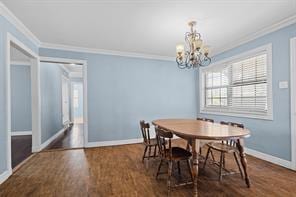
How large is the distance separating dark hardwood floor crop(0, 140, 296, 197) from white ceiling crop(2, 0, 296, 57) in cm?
248

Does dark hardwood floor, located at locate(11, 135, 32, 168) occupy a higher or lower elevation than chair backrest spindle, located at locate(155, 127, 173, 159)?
lower

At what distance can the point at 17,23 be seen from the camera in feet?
9.13

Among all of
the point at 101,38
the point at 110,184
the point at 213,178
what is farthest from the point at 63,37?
the point at 213,178

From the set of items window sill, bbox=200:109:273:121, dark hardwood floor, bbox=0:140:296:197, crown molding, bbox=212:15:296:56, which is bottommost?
dark hardwood floor, bbox=0:140:296:197

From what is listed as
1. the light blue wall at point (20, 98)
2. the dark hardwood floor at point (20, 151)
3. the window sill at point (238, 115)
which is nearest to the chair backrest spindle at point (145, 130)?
the window sill at point (238, 115)

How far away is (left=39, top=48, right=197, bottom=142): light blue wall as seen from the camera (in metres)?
4.32

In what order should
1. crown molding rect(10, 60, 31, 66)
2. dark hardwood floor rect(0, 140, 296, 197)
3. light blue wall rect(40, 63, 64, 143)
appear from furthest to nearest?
crown molding rect(10, 60, 31, 66) < light blue wall rect(40, 63, 64, 143) < dark hardwood floor rect(0, 140, 296, 197)

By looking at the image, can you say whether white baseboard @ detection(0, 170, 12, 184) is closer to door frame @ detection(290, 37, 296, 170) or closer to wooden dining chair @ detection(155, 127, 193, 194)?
wooden dining chair @ detection(155, 127, 193, 194)

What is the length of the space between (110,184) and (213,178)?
1496 mm

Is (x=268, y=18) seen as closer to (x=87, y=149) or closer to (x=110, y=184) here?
(x=110, y=184)

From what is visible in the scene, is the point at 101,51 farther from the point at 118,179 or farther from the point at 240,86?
→ the point at 240,86

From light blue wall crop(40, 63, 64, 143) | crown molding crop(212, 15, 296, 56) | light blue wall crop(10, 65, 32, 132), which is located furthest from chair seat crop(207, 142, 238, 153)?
light blue wall crop(10, 65, 32, 132)

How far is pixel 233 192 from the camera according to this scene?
211cm

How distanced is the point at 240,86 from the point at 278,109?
3.37 ft
